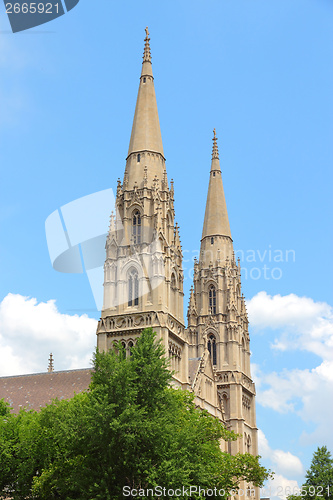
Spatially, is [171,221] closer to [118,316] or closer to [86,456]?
[118,316]

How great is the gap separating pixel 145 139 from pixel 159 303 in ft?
57.9

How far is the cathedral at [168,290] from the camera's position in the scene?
68.7 m

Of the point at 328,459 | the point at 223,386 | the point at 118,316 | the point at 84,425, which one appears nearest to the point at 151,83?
the point at 118,316

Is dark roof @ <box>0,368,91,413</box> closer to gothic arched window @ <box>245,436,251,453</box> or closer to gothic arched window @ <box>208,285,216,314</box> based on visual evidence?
gothic arched window @ <box>208,285,216,314</box>

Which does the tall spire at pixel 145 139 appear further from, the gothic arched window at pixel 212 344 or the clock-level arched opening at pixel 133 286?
the gothic arched window at pixel 212 344

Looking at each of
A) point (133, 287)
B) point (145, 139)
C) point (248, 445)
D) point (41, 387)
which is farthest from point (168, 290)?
point (248, 445)

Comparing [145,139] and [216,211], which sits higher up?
[216,211]

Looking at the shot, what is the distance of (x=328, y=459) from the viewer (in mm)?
64812

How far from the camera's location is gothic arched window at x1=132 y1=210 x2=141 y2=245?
7144cm

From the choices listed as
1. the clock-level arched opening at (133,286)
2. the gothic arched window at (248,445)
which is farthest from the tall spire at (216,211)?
the clock-level arched opening at (133,286)

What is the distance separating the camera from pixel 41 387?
75875 mm

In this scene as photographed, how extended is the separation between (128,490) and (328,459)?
29.2 m

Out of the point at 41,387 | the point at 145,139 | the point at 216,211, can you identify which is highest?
the point at 216,211

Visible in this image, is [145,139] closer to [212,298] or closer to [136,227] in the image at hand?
[136,227]
